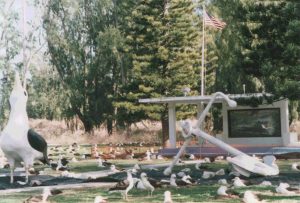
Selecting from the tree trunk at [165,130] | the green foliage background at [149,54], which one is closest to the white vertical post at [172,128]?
the green foliage background at [149,54]

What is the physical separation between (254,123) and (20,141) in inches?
666

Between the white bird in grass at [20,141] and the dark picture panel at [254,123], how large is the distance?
52.4 feet

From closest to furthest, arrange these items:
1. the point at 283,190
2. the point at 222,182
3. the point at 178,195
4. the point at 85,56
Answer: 1. the point at 283,190
2. the point at 178,195
3. the point at 222,182
4. the point at 85,56

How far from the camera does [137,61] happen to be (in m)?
35.4

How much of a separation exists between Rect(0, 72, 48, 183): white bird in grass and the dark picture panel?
16.0m

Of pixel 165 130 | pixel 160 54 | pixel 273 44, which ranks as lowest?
pixel 165 130

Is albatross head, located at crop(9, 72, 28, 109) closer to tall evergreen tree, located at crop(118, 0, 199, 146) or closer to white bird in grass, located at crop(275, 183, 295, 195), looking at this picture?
white bird in grass, located at crop(275, 183, 295, 195)

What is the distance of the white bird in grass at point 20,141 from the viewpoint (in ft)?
45.1

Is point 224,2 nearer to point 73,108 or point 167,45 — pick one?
point 167,45

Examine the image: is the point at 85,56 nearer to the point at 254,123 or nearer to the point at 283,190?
the point at 254,123

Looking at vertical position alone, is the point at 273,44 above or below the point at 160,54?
below

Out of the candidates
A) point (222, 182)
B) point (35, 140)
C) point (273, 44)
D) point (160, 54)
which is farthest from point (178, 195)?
point (160, 54)

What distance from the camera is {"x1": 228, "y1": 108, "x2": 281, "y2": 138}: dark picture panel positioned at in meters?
28.1

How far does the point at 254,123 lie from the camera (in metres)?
28.6
